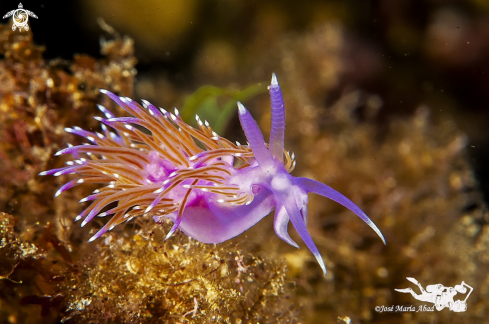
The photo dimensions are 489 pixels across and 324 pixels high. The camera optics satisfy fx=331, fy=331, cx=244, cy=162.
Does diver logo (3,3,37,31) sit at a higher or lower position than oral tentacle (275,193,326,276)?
A: higher

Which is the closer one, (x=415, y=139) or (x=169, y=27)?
(x=415, y=139)

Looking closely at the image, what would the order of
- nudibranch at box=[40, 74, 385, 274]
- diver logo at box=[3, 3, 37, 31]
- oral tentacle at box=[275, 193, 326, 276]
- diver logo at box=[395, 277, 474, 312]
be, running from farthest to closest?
diver logo at box=[395, 277, 474, 312], diver logo at box=[3, 3, 37, 31], nudibranch at box=[40, 74, 385, 274], oral tentacle at box=[275, 193, 326, 276]

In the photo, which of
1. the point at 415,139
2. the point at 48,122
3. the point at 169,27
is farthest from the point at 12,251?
the point at 415,139

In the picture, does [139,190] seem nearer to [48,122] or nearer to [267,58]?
[48,122]

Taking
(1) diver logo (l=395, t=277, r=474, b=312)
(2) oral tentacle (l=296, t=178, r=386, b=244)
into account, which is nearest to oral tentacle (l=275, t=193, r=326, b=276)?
(2) oral tentacle (l=296, t=178, r=386, b=244)

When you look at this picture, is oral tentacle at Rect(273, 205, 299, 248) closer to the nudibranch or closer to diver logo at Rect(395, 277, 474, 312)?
the nudibranch

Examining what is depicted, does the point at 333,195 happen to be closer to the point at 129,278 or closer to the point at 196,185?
the point at 196,185
